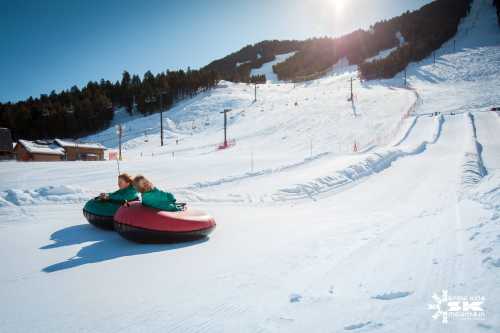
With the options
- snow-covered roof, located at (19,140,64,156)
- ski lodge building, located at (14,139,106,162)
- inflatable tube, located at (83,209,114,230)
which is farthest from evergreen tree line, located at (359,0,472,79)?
inflatable tube, located at (83,209,114,230)

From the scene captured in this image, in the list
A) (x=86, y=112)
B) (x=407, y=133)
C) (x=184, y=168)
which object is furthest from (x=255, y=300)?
(x=86, y=112)

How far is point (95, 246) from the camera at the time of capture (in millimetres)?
5922

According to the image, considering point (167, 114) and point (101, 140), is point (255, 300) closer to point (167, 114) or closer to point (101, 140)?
point (101, 140)

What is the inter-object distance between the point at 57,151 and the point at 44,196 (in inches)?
1742

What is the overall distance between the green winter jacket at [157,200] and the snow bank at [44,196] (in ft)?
15.9

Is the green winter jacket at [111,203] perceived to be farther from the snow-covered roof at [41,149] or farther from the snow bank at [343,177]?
the snow-covered roof at [41,149]

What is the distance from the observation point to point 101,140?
62.8 m

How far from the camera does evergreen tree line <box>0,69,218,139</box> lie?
79125mm

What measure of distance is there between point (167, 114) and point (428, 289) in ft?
247

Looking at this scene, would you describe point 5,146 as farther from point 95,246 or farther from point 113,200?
point 95,246

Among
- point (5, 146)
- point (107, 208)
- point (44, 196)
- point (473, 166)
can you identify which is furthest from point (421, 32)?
point (107, 208)

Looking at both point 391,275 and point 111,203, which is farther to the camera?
point 111,203

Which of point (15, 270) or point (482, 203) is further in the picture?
point (482, 203)

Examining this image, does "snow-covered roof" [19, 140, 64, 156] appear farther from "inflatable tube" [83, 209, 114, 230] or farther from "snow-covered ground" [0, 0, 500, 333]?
"inflatable tube" [83, 209, 114, 230]
